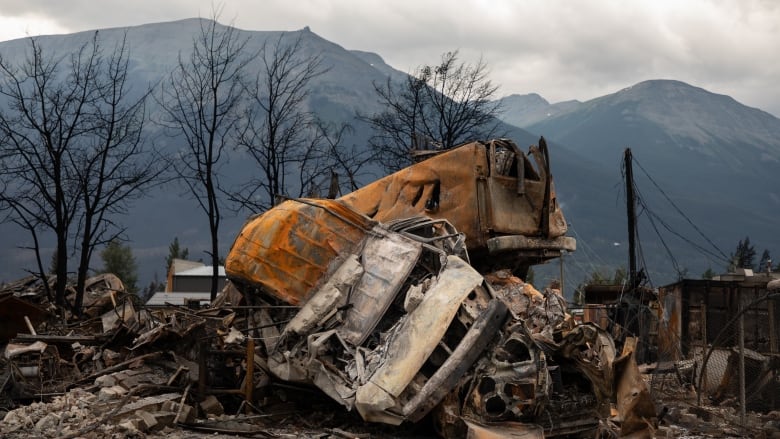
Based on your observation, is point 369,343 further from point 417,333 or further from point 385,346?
point 417,333

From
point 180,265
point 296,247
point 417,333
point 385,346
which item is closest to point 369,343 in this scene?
point 385,346

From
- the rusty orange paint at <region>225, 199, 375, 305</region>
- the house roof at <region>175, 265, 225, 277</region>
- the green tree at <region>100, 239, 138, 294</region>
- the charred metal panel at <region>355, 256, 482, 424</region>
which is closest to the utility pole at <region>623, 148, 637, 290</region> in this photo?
the rusty orange paint at <region>225, 199, 375, 305</region>

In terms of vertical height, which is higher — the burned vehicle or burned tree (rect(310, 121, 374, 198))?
burned tree (rect(310, 121, 374, 198))

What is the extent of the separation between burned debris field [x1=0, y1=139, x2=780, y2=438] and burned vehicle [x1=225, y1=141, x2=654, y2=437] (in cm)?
2

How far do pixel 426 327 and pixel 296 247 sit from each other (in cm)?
283

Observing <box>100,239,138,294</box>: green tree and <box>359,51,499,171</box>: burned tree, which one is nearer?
<box>359,51,499,171</box>: burned tree

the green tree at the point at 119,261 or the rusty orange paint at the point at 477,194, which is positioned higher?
the rusty orange paint at the point at 477,194

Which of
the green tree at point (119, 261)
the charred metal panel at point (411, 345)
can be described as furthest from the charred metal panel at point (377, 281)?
the green tree at point (119, 261)

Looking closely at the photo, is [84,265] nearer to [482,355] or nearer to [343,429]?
[343,429]

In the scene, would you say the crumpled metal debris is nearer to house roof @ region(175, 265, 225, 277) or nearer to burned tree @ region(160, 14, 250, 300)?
burned tree @ region(160, 14, 250, 300)

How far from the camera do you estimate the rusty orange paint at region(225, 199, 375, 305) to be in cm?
1116

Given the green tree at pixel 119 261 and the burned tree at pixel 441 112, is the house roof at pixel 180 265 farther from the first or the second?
the burned tree at pixel 441 112

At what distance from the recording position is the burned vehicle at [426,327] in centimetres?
880

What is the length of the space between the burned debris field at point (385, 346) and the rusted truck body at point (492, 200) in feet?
0.11
